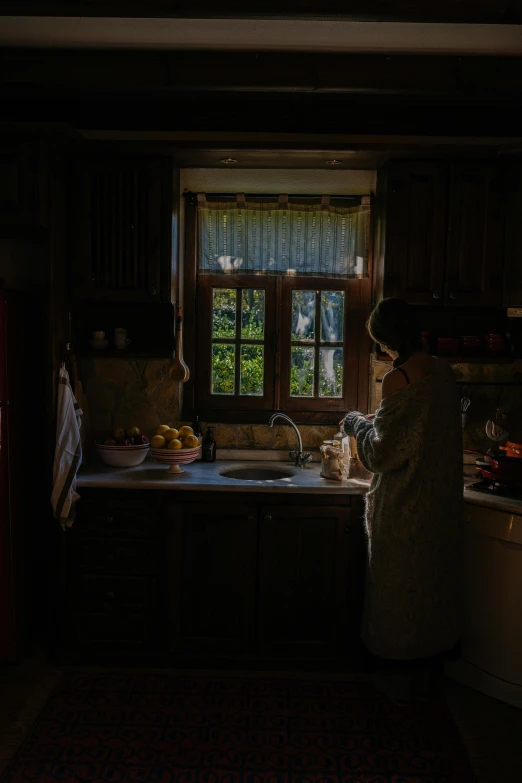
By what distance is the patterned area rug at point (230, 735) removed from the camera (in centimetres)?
251

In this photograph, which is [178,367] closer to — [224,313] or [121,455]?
[224,313]

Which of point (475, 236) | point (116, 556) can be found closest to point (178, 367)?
point (116, 556)

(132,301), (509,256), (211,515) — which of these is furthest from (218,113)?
(211,515)

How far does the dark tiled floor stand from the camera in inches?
102

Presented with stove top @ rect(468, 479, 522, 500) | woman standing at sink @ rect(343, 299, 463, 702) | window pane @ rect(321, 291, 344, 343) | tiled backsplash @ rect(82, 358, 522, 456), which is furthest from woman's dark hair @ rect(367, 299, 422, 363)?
window pane @ rect(321, 291, 344, 343)

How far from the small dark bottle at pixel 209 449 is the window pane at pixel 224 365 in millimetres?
314

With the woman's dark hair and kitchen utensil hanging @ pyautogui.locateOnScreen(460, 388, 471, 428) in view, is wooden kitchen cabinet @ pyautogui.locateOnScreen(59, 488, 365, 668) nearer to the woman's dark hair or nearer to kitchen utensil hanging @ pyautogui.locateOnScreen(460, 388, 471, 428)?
the woman's dark hair

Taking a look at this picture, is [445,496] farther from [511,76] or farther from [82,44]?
[82,44]

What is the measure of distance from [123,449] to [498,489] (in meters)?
1.81

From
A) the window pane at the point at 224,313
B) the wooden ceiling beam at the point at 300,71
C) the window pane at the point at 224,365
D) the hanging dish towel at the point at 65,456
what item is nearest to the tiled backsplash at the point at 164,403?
the window pane at the point at 224,365

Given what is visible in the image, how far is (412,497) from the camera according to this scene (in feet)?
9.14

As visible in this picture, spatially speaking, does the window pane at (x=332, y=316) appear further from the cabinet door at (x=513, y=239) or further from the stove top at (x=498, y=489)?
the stove top at (x=498, y=489)

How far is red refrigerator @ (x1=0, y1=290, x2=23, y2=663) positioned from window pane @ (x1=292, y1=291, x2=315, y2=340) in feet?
4.81

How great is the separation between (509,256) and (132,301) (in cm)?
190
